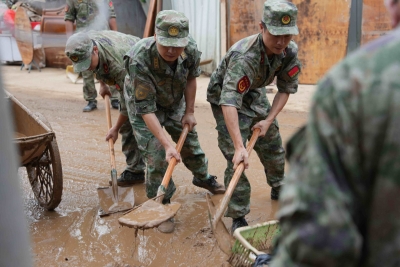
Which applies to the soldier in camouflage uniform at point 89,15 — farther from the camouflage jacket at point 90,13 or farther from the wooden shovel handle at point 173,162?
the wooden shovel handle at point 173,162

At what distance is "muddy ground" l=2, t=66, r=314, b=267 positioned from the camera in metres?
3.87

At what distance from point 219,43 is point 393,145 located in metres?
8.90

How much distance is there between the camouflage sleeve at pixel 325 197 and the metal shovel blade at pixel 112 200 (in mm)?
3579

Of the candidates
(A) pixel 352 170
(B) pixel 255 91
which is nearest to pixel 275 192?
(B) pixel 255 91

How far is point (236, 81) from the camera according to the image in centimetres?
369

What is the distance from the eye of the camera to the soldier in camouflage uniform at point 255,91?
12.0ft

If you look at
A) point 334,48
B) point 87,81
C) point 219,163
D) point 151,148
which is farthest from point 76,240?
point 334,48

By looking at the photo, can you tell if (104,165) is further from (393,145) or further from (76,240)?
(393,145)

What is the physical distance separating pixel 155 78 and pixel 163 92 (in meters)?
Result: 0.17

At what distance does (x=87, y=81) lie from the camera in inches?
315

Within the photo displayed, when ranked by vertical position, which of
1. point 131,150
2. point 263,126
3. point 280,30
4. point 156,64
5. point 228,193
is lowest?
point 131,150

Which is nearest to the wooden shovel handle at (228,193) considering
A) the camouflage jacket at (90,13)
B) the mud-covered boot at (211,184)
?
the mud-covered boot at (211,184)

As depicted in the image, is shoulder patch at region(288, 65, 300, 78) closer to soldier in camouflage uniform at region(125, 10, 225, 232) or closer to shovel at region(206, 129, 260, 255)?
soldier in camouflage uniform at region(125, 10, 225, 232)

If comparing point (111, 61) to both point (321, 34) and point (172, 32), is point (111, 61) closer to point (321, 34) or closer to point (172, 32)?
point (172, 32)
